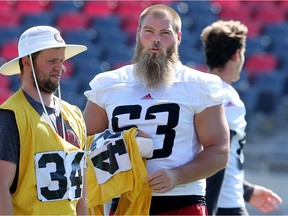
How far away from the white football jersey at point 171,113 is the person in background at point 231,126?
73 cm

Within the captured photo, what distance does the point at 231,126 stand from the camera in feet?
15.4

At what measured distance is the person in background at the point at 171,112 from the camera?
12.7 feet

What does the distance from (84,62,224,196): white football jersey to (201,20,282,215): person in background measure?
73 cm

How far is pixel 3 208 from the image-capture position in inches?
129

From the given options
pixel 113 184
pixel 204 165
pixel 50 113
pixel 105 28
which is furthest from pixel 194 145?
pixel 105 28

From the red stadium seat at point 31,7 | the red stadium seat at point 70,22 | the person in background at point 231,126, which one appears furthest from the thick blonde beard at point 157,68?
the red stadium seat at point 31,7

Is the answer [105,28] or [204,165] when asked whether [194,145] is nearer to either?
[204,165]

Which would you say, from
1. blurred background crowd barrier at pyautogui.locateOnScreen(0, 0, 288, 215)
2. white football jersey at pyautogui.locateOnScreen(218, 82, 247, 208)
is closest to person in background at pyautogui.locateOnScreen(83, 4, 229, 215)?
white football jersey at pyautogui.locateOnScreen(218, 82, 247, 208)

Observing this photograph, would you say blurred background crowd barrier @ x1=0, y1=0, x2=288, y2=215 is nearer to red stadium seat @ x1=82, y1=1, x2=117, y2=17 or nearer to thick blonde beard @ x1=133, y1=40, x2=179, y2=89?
red stadium seat @ x1=82, y1=1, x2=117, y2=17

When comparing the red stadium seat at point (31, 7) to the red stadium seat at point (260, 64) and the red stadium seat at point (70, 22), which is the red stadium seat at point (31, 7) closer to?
the red stadium seat at point (70, 22)

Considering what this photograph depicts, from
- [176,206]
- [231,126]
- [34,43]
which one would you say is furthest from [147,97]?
[231,126]

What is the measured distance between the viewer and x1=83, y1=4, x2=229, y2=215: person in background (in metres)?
3.87

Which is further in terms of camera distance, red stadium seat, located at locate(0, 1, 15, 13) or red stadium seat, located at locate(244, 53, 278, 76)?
red stadium seat, located at locate(0, 1, 15, 13)

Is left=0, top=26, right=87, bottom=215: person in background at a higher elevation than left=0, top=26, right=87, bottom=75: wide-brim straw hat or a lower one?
lower
